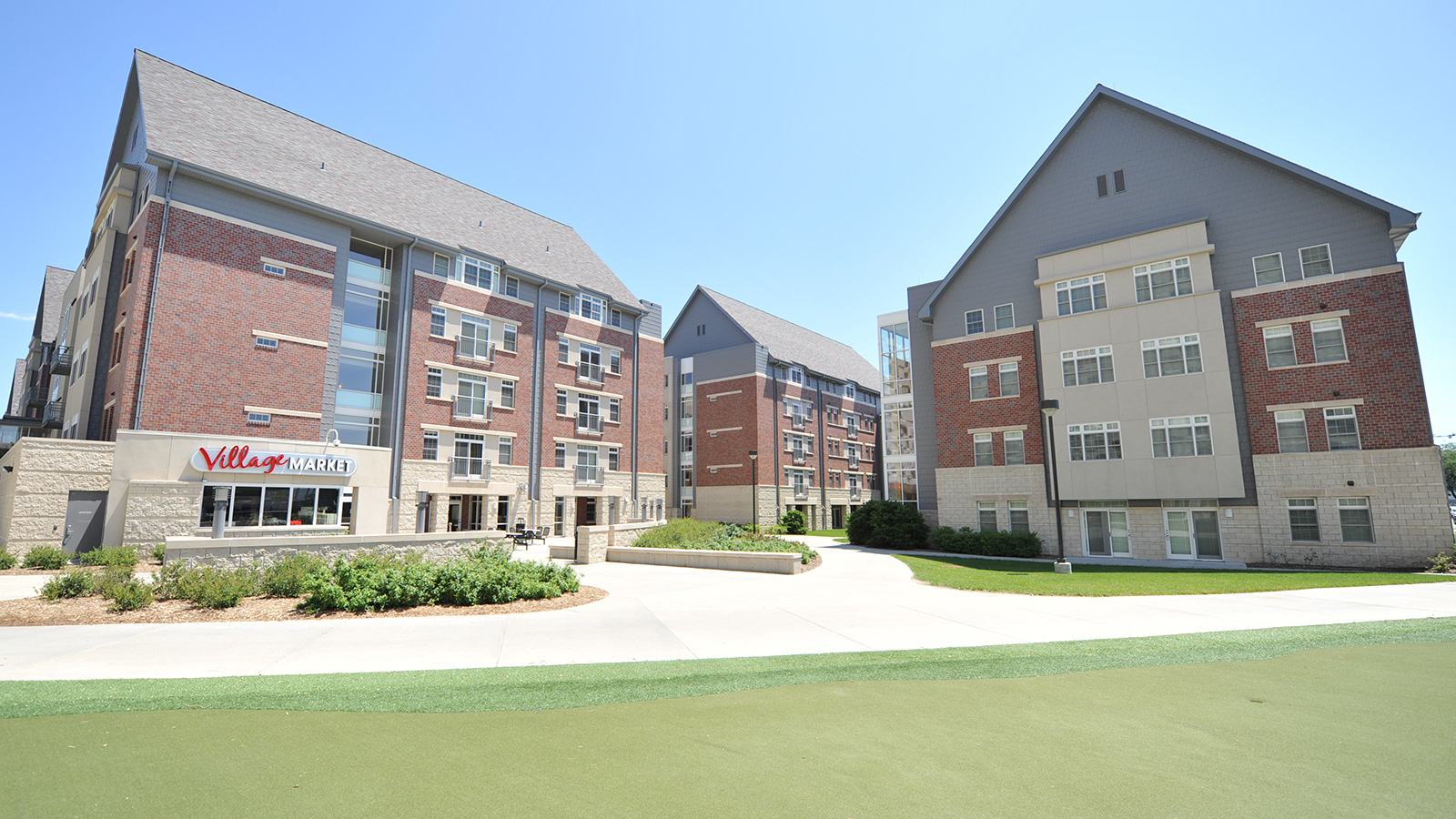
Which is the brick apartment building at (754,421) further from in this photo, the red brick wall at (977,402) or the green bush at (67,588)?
the green bush at (67,588)

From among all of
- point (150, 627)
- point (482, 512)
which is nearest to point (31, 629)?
point (150, 627)

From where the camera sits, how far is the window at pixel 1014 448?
95.2 ft

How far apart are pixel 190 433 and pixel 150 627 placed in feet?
63.6

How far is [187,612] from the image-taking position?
37.4ft

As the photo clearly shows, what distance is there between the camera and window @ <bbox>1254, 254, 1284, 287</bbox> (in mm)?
24781

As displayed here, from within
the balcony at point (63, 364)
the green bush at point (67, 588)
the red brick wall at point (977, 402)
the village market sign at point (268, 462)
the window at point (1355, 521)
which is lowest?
the green bush at point (67, 588)

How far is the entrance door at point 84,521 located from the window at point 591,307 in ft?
80.2

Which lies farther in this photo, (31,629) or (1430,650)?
(31,629)

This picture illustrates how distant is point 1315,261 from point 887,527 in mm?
19223

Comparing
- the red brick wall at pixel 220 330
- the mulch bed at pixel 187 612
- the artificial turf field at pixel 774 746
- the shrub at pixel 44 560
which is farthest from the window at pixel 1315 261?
the shrub at pixel 44 560

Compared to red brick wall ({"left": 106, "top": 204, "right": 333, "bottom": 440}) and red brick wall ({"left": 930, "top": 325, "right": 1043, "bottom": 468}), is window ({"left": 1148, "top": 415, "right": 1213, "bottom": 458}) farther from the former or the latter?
red brick wall ({"left": 106, "top": 204, "right": 333, "bottom": 440})

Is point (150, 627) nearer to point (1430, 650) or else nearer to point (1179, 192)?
point (1430, 650)

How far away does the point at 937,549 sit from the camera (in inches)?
1194

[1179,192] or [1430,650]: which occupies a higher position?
[1179,192]
